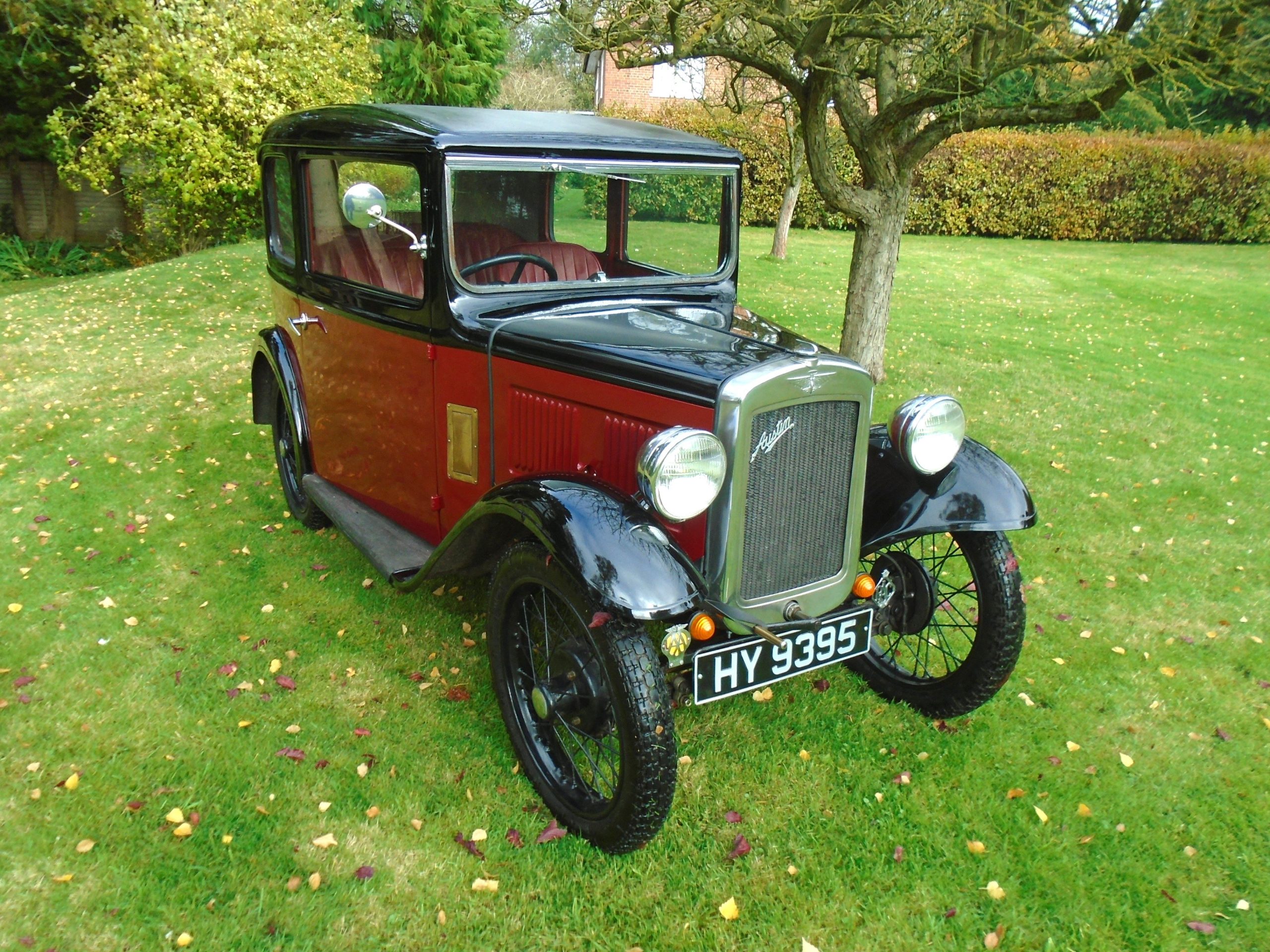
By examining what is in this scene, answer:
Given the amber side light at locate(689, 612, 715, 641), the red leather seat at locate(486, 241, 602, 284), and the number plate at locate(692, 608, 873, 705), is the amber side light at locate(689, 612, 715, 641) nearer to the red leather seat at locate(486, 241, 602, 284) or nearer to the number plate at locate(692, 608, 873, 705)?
the number plate at locate(692, 608, 873, 705)

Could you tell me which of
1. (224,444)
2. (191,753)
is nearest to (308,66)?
(224,444)

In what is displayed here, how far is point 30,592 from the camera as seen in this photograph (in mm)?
4113

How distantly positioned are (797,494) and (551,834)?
1.28m

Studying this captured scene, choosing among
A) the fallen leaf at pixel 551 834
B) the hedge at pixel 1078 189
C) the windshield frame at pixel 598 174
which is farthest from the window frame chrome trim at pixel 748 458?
the hedge at pixel 1078 189

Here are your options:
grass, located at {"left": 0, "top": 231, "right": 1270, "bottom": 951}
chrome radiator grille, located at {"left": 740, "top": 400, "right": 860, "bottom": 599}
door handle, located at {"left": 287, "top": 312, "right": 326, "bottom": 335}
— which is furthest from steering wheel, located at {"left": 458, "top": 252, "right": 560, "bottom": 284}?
grass, located at {"left": 0, "top": 231, "right": 1270, "bottom": 951}

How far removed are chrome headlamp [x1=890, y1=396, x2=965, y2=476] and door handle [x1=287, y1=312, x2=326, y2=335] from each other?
2600 mm

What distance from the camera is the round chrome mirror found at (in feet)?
9.89

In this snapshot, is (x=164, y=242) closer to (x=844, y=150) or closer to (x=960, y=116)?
(x=844, y=150)

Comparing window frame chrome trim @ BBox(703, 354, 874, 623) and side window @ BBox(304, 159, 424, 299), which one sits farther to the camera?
side window @ BBox(304, 159, 424, 299)

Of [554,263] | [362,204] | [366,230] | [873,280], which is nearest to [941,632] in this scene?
[554,263]

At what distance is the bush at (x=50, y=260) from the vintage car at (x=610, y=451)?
1387cm

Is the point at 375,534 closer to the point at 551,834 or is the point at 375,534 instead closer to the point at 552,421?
the point at 552,421

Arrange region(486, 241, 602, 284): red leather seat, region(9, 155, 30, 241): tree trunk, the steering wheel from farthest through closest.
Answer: region(9, 155, 30, 241): tree trunk
region(486, 241, 602, 284): red leather seat
the steering wheel

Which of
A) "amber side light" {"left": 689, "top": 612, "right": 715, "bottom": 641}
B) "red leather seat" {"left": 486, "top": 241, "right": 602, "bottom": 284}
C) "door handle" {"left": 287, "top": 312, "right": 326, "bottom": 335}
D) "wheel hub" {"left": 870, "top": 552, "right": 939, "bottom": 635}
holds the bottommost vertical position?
"wheel hub" {"left": 870, "top": 552, "right": 939, "bottom": 635}
